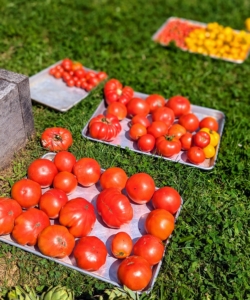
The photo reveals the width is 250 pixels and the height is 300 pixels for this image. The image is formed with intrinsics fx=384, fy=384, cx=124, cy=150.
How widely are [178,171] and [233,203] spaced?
2.17 ft

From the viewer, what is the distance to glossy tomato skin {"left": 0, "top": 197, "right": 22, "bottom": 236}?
3.23 meters

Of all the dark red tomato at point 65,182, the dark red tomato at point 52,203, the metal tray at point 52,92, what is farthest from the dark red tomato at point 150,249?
the metal tray at point 52,92

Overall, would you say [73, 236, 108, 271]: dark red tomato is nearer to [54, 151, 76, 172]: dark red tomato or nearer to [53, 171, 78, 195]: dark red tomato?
[53, 171, 78, 195]: dark red tomato

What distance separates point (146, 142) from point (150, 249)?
143 cm

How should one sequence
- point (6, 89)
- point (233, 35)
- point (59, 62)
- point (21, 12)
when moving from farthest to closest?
point (21, 12)
point (233, 35)
point (59, 62)
point (6, 89)

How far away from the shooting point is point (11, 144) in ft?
13.3

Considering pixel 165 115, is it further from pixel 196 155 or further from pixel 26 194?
pixel 26 194

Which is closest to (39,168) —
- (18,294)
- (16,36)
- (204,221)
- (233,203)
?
(18,294)

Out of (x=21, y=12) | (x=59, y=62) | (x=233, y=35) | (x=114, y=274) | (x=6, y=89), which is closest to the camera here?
(x=114, y=274)

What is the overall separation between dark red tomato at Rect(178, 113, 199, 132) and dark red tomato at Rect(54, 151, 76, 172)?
149cm

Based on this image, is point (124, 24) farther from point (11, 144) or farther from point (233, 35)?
point (11, 144)

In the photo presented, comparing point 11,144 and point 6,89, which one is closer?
point 6,89

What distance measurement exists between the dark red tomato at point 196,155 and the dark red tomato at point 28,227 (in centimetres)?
175

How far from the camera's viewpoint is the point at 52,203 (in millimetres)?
3422
